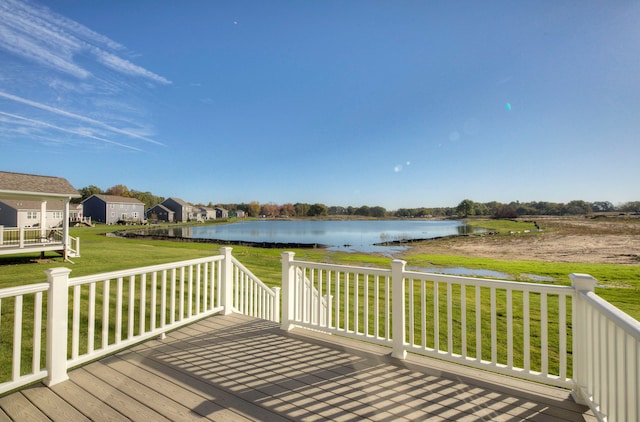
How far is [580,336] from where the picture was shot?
2.23 m

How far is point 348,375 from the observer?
271cm

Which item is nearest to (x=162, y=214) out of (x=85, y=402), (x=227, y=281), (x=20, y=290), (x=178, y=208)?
(x=178, y=208)

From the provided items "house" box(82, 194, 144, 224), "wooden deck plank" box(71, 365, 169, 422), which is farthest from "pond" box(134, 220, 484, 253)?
"wooden deck plank" box(71, 365, 169, 422)

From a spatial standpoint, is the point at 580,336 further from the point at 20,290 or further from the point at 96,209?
the point at 96,209

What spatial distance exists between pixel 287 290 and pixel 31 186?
1385cm

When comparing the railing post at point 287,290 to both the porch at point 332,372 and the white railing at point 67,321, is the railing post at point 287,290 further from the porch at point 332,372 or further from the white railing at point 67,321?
the white railing at point 67,321

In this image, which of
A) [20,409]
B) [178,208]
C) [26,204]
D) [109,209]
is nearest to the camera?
[20,409]

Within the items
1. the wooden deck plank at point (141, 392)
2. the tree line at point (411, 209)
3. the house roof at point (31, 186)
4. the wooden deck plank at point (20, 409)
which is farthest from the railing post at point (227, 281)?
the tree line at point (411, 209)

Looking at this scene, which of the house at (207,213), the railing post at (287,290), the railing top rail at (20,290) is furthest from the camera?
the house at (207,213)

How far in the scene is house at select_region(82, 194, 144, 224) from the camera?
46.2 meters

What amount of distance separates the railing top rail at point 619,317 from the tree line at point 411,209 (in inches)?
3096

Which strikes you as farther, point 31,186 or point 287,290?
point 31,186

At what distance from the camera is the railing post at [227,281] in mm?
4289

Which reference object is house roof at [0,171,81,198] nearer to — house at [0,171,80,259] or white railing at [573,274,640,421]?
house at [0,171,80,259]
